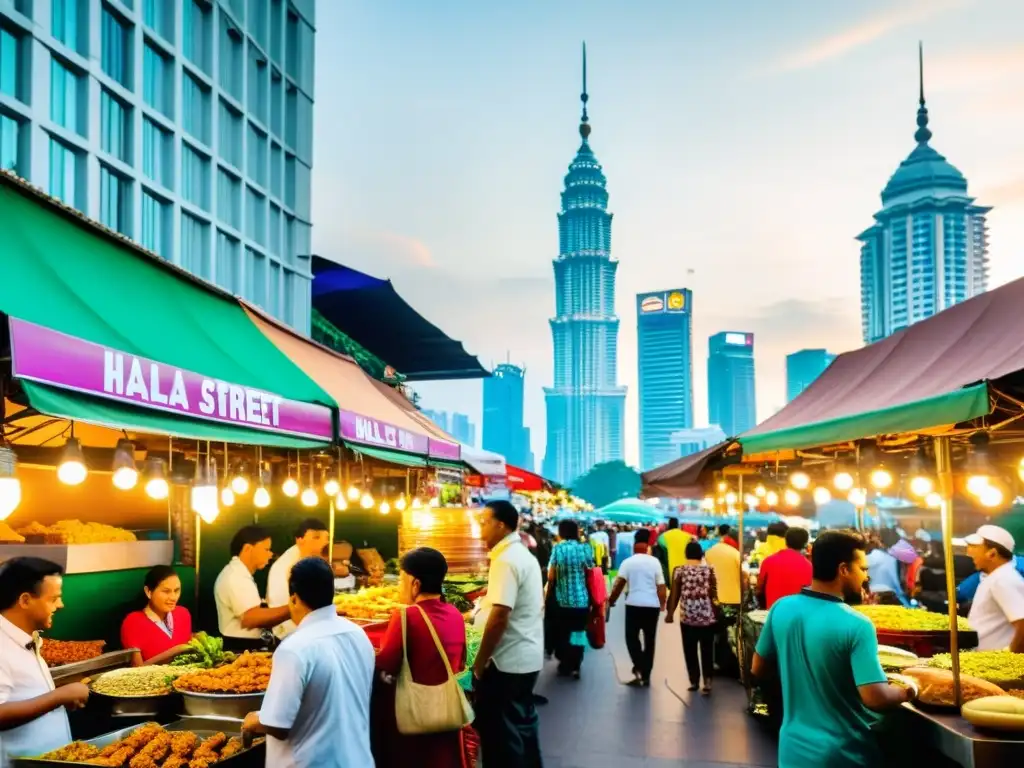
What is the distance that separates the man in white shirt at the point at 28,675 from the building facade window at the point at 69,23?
2251 centimetres

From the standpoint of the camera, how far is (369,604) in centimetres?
780

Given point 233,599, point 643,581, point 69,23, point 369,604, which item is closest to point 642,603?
Result: point 643,581

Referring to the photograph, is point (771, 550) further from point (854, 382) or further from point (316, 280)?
point (316, 280)

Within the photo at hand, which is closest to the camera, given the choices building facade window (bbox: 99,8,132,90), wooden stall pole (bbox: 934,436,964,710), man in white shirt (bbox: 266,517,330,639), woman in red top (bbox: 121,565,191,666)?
wooden stall pole (bbox: 934,436,964,710)

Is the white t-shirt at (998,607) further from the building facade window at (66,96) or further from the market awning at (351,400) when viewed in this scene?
the building facade window at (66,96)

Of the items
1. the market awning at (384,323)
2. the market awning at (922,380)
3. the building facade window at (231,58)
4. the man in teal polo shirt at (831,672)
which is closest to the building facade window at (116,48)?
the building facade window at (231,58)

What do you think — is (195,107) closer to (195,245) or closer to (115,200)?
(195,245)

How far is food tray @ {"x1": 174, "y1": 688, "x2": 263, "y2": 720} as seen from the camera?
15.9 ft

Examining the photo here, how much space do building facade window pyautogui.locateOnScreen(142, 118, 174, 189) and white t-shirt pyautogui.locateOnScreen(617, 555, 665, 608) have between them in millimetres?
21801

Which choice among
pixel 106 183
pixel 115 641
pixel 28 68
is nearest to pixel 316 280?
pixel 106 183

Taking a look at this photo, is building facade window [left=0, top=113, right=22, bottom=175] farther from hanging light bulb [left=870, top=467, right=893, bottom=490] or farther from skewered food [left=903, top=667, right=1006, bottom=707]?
skewered food [left=903, top=667, right=1006, bottom=707]

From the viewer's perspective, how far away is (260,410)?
516cm

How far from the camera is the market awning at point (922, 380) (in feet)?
15.0

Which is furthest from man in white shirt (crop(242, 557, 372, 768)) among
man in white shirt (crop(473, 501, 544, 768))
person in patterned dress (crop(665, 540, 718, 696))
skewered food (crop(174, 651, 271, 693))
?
person in patterned dress (crop(665, 540, 718, 696))
